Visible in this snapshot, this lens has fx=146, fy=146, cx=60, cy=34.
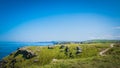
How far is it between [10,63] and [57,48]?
187ft

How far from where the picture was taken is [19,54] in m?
178

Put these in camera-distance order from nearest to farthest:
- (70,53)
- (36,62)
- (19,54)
Result: 1. (36,62)
2. (70,53)
3. (19,54)

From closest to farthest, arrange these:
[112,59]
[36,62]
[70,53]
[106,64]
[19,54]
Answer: [106,64] < [112,59] < [36,62] < [70,53] < [19,54]

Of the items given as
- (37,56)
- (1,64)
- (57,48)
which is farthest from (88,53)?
(1,64)

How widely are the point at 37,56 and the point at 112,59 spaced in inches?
3410

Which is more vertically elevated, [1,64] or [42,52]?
[42,52]

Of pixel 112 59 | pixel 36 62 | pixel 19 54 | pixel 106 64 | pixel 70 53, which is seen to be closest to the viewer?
pixel 106 64

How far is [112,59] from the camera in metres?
98.1

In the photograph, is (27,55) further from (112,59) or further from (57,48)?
(112,59)

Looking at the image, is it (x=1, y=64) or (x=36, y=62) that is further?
(x=1, y=64)

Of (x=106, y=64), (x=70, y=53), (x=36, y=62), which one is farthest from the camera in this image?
(x=70, y=53)

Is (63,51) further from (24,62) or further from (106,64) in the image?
(106,64)

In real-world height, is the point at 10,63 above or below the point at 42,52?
below

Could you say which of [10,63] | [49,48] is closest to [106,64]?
[49,48]
